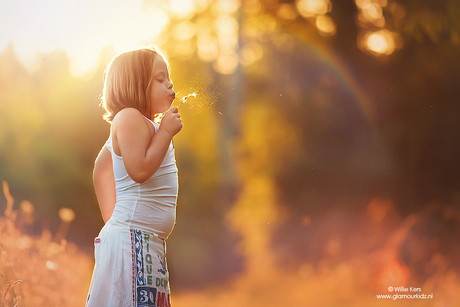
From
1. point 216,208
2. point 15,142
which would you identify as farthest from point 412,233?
point 15,142

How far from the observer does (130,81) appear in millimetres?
938

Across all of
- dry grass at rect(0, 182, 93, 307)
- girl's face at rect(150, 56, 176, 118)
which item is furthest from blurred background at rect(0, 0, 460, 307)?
girl's face at rect(150, 56, 176, 118)

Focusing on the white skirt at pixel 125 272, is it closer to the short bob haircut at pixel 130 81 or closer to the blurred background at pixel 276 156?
the short bob haircut at pixel 130 81

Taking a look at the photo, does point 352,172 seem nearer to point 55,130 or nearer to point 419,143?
point 419,143

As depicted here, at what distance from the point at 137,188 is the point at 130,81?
263mm

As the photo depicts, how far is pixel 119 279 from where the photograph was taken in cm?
85

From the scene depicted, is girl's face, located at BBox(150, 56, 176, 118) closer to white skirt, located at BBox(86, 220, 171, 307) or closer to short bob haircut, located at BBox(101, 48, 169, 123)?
short bob haircut, located at BBox(101, 48, 169, 123)

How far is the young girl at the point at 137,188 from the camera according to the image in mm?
849

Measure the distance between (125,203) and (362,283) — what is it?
66.9 inches

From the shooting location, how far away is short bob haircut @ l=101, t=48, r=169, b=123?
3.08 ft

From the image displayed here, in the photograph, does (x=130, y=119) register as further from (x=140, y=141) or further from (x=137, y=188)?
(x=137, y=188)

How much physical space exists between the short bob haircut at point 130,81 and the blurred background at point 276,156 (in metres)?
1.06

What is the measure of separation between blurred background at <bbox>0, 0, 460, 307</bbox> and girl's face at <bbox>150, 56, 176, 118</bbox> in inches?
41.1

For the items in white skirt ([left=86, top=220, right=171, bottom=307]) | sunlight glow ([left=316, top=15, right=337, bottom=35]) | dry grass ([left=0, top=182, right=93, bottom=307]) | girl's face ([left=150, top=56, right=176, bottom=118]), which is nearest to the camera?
white skirt ([left=86, top=220, right=171, bottom=307])
